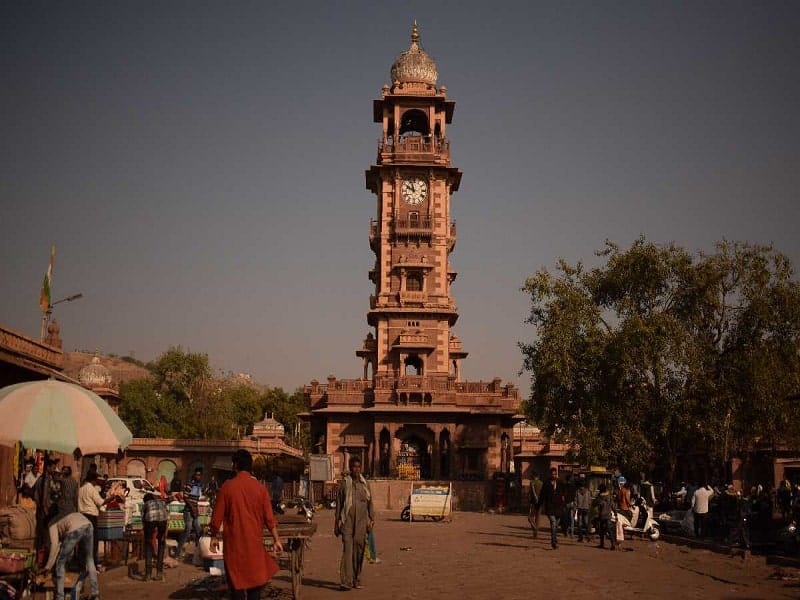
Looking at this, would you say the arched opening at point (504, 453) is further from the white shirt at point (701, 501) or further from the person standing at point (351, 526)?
the person standing at point (351, 526)

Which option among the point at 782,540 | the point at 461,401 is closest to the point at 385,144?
the point at 461,401

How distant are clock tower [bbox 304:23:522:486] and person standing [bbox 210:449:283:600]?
40.8 metres

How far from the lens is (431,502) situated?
33.9 m

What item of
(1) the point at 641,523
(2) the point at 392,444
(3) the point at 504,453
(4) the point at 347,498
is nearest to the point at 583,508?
(1) the point at 641,523

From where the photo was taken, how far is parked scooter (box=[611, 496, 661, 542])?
82.3 ft

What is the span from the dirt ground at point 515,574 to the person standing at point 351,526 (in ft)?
0.96

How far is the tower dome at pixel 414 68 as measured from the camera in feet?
197

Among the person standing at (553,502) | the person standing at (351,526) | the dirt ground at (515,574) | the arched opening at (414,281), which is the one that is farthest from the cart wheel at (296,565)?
the arched opening at (414,281)

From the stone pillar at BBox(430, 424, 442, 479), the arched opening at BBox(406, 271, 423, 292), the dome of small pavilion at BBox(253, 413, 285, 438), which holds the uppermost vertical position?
the arched opening at BBox(406, 271, 423, 292)

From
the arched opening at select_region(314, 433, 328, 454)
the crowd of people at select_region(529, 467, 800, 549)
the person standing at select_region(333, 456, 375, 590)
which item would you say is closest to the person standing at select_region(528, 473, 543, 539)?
the crowd of people at select_region(529, 467, 800, 549)

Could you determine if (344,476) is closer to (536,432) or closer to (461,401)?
(461,401)

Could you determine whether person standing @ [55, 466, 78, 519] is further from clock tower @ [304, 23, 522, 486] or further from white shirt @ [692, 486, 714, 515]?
clock tower @ [304, 23, 522, 486]

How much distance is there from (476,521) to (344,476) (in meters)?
21.4

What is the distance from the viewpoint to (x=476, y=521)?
34.8 metres
